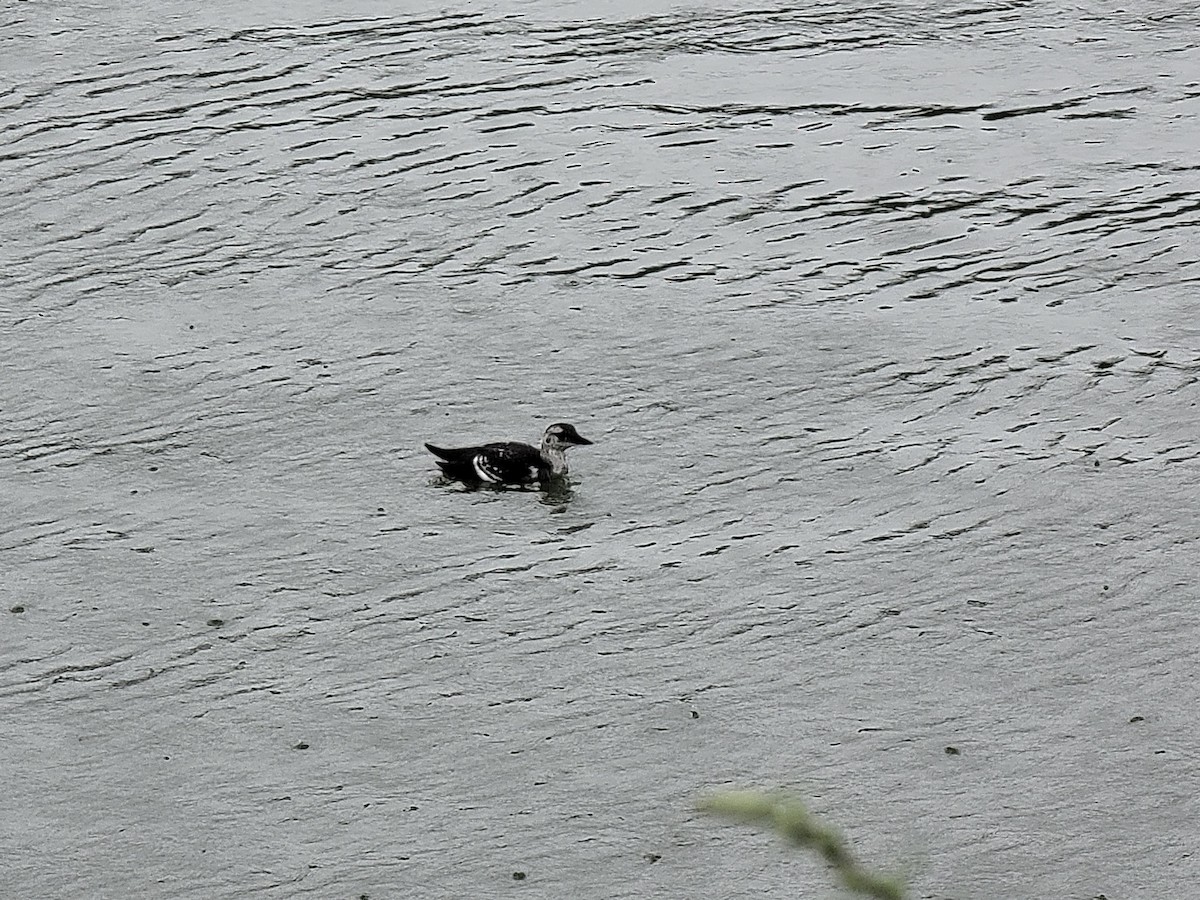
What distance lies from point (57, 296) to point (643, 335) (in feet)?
12.5

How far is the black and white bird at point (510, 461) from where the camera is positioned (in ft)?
33.5

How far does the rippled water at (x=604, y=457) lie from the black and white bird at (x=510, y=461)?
0.59 ft

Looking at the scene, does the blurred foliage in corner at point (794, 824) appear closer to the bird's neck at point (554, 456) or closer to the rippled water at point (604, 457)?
the rippled water at point (604, 457)

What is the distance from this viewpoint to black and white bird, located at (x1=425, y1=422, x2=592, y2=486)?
33.5 feet

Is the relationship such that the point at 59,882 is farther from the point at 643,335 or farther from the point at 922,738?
the point at 643,335

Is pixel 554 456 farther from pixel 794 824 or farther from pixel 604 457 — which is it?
pixel 794 824

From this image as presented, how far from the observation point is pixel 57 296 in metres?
13.0

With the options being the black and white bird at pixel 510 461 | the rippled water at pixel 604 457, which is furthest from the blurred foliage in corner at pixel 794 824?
the black and white bird at pixel 510 461

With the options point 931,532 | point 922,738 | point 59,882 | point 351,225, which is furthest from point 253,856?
point 351,225

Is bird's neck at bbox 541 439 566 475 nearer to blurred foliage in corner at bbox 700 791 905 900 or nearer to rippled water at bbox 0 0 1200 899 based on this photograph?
rippled water at bbox 0 0 1200 899

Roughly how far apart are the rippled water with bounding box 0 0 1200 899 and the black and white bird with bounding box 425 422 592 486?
180mm

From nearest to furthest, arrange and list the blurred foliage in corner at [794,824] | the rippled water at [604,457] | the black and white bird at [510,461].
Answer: the blurred foliage in corner at [794,824], the rippled water at [604,457], the black and white bird at [510,461]

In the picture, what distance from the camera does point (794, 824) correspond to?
246cm

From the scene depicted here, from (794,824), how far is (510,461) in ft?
25.6
